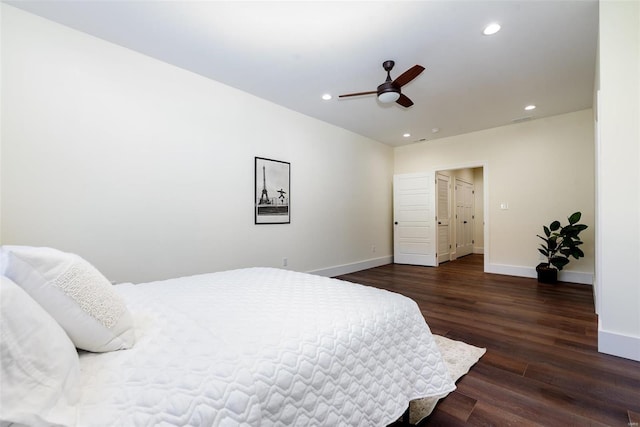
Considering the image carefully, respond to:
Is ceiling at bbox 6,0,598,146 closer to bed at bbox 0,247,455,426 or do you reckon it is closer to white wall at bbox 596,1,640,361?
white wall at bbox 596,1,640,361

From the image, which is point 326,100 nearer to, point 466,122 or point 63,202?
point 466,122

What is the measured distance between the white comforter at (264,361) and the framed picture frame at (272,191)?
2.17 meters

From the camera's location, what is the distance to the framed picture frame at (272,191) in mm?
3781

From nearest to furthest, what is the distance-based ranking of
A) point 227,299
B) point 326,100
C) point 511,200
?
point 227,299 → point 326,100 → point 511,200

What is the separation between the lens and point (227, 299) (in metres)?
1.49

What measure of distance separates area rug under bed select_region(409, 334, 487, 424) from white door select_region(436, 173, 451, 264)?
4.00 meters

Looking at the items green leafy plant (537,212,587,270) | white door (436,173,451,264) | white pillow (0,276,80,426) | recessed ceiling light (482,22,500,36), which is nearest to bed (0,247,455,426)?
white pillow (0,276,80,426)

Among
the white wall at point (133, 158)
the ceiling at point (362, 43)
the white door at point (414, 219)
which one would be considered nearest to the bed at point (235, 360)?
the white wall at point (133, 158)

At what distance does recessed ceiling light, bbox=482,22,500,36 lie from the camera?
93.7 inches

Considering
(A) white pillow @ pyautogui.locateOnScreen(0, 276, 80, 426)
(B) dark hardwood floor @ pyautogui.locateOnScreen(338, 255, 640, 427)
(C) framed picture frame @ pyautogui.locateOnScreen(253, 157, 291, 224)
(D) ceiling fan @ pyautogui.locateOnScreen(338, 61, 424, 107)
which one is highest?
(D) ceiling fan @ pyautogui.locateOnScreen(338, 61, 424, 107)

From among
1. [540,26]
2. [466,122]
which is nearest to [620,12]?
[540,26]

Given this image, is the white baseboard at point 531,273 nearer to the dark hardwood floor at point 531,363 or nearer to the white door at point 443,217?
the dark hardwood floor at point 531,363

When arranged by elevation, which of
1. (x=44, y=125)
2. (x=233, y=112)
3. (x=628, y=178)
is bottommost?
(x=628, y=178)

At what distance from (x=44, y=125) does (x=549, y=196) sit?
6474 millimetres
